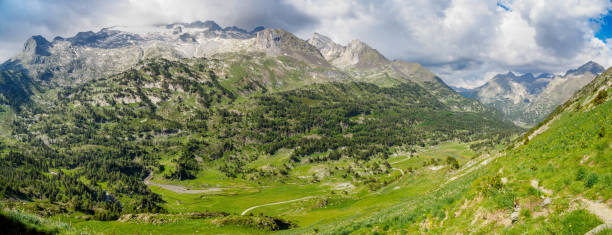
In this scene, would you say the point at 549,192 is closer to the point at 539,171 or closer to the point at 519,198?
the point at 519,198

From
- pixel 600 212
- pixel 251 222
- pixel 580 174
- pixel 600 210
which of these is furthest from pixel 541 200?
pixel 251 222

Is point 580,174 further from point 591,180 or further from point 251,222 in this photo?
point 251,222

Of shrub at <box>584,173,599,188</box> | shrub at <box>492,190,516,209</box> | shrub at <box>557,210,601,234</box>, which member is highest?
shrub at <box>584,173,599,188</box>

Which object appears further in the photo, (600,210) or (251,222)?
(251,222)

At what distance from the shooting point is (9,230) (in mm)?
11547

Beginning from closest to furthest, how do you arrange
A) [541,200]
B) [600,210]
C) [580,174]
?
[600,210] < [541,200] < [580,174]

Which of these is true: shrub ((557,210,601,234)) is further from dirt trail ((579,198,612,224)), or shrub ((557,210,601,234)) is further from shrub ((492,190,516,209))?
shrub ((492,190,516,209))

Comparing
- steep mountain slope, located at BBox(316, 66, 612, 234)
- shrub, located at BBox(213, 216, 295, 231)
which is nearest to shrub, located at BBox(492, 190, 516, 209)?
steep mountain slope, located at BBox(316, 66, 612, 234)

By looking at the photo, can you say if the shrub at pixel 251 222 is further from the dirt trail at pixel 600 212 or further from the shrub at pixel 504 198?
the dirt trail at pixel 600 212

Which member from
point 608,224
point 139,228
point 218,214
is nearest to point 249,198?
point 218,214

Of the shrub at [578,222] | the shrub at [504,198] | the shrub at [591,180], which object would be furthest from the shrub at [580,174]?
the shrub at [578,222]

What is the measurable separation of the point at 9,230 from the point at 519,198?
2675 centimetres

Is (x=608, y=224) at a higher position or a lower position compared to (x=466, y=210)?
higher

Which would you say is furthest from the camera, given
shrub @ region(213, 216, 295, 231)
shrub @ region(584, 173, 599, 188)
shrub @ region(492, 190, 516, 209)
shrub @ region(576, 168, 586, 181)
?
shrub @ region(213, 216, 295, 231)
